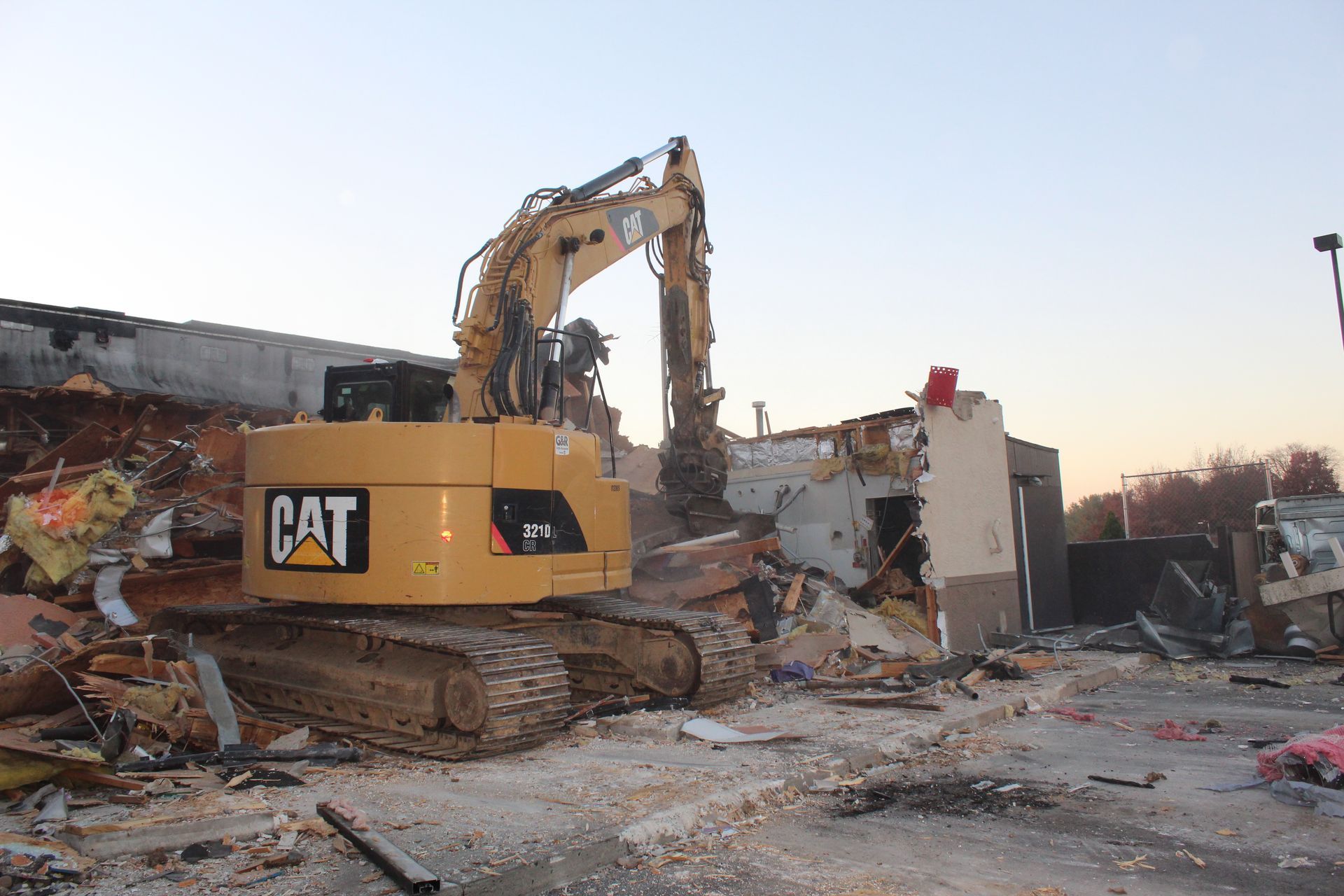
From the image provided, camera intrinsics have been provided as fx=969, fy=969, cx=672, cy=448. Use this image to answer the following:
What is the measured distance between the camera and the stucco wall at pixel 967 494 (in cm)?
1067

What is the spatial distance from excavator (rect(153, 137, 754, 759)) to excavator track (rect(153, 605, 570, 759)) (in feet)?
0.05

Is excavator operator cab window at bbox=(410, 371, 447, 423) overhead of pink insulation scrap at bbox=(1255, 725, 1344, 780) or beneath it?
overhead

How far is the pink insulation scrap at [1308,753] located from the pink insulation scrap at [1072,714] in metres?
2.03

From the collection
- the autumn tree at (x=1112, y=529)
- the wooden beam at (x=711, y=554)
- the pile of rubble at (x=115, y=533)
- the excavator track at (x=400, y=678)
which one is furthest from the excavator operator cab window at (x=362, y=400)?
the autumn tree at (x=1112, y=529)

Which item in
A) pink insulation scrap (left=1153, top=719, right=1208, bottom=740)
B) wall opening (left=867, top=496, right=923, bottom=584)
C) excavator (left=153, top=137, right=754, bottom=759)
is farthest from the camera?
wall opening (left=867, top=496, right=923, bottom=584)

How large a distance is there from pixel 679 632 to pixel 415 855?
3.64 m

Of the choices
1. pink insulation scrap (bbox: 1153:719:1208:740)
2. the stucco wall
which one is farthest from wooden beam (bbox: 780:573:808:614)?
pink insulation scrap (bbox: 1153:719:1208:740)

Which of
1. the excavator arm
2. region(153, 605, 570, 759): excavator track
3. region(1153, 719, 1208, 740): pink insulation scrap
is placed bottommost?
region(1153, 719, 1208, 740): pink insulation scrap

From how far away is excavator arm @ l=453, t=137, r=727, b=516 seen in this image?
738 centimetres

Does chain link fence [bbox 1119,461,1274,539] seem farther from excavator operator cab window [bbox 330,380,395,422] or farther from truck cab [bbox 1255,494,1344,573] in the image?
excavator operator cab window [bbox 330,380,395,422]

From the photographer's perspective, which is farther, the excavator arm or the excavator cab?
the excavator arm

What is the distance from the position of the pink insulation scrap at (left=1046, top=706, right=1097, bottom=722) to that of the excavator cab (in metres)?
5.27

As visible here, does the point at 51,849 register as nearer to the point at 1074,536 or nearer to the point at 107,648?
the point at 107,648

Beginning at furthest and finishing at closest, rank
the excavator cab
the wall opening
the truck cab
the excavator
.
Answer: the wall opening < the truck cab < the excavator cab < the excavator
